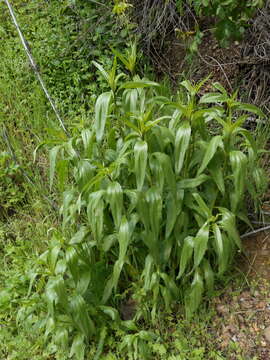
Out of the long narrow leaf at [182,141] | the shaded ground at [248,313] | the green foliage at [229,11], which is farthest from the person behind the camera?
the green foliage at [229,11]

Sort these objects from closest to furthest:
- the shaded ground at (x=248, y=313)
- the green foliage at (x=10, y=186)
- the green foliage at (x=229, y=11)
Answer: the shaded ground at (x=248, y=313) → the green foliage at (x=229, y=11) → the green foliage at (x=10, y=186)

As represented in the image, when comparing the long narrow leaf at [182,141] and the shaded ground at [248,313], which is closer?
the long narrow leaf at [182,141]

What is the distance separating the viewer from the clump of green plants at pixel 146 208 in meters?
1.98

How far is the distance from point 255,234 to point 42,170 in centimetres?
161

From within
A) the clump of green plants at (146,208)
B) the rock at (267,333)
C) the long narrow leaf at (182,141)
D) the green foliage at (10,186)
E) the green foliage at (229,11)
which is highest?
the green foliage at (229,11)

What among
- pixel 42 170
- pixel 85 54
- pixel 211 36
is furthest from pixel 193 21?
pixel 42 170

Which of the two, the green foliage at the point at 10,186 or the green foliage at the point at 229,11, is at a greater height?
the green foliage at the point at 229,11

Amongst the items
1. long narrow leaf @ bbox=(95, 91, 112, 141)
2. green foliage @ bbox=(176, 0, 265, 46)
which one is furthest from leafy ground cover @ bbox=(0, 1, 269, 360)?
green foliage @ bbox=(176, 0, 265, 46)

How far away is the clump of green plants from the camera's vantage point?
198cm

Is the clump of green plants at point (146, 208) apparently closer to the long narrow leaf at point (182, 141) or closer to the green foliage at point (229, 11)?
the long narrow leaf at point (182, 141)

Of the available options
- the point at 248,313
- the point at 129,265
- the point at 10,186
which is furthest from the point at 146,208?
the point at 10,186

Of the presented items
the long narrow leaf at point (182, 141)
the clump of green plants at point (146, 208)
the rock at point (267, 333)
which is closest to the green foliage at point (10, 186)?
the clump of green plants at point (146, 208)

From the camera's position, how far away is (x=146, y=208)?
1.99 meters

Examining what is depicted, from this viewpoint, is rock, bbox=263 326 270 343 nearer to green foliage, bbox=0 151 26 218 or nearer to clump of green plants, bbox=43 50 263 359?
clump of green plants, bbox=43 50 263 359
